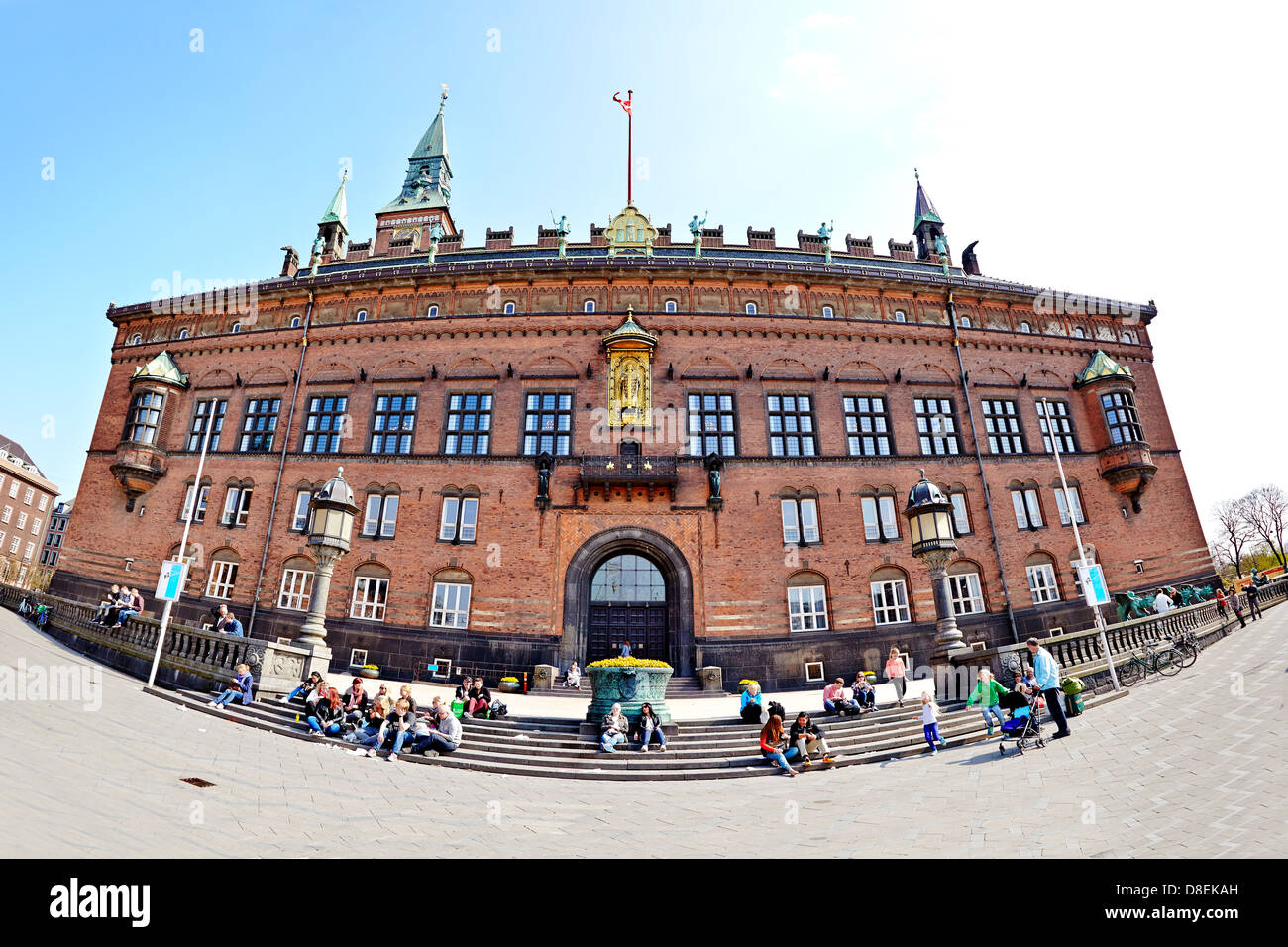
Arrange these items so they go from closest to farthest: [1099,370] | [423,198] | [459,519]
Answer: [459,519]
[1099,370]
[423,198]

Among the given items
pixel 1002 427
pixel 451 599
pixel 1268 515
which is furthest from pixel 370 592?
pixel 1268 515

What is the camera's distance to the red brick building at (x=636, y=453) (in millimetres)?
25094

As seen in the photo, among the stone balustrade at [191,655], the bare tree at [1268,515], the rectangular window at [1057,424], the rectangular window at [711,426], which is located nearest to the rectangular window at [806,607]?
the rectangular window at [711,426]

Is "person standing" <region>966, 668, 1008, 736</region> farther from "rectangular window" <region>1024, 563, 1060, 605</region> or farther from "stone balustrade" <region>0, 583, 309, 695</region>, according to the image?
"stone balustrade" <region>0, 583, 309, 695</region>

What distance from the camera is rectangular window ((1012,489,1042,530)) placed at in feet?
91.0

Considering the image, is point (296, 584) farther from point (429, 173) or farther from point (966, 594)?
point (429, 173)

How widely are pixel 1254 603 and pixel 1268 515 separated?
49.2 m

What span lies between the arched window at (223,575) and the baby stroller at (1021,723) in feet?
97.8

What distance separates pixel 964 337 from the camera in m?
30.6

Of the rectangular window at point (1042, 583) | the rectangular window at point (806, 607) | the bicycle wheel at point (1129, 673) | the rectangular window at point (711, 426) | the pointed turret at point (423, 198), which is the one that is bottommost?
the bicycle wheel at point (1129, 673)

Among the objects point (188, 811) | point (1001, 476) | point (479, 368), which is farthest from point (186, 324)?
point (1001, 476)

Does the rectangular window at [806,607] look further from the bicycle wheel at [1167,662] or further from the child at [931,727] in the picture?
the child at [931,727]

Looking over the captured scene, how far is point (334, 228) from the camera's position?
38.8 m
